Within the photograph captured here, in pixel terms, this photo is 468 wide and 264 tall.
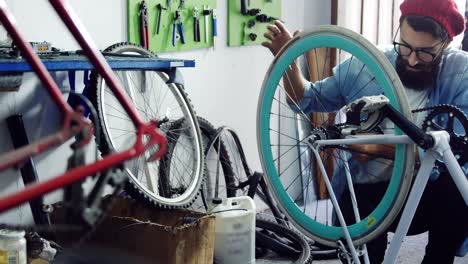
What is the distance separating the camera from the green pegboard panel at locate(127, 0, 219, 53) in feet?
7.16

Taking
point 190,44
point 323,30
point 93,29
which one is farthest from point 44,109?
point 323,30

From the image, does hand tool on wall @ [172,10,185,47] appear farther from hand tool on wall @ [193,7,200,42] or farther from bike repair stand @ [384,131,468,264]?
bike repair stand @ [384,131,468,264]

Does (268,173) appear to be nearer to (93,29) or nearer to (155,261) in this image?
(155,261)

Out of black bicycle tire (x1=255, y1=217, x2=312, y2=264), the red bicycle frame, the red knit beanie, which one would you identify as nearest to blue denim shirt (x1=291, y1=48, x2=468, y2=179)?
the red knit beanie

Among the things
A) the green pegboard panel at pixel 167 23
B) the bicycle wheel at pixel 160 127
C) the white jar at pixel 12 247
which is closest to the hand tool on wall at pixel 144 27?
the green pegboard panel at pixel 167 23

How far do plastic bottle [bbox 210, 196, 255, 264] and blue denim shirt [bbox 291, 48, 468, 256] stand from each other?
0.38m

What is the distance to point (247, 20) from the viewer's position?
A: 2844mm

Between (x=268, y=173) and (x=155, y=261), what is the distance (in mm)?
432

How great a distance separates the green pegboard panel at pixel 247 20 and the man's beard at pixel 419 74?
102 cm

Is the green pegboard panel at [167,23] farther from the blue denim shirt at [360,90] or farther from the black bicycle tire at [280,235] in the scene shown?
the black bicycle tire at [280,235]

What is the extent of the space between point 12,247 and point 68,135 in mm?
1115

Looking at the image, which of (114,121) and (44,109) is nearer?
(44,109)

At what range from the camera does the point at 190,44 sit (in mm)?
2459

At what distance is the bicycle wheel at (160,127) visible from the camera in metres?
1.91
